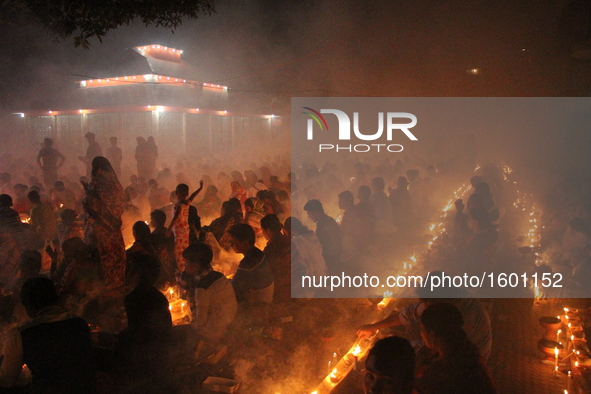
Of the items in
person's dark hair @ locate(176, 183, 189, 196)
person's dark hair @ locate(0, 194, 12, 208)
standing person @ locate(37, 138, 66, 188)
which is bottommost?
person's dark hair @ locate(0, 194, 12, 208)

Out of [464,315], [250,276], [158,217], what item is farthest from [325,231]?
[464,315]

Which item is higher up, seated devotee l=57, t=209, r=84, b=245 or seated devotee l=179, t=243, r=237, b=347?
seated devotee l=57, t=209, r=84, b=245

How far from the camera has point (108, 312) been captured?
145 inches

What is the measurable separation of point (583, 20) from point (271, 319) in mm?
10963

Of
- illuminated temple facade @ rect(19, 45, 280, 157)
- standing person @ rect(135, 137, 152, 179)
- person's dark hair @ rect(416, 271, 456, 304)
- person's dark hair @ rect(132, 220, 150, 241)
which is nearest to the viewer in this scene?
person's dark hair @ rect(416, 271, 456, 304)

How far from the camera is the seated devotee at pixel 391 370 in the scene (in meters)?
1.96

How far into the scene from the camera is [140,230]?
4.05 metres

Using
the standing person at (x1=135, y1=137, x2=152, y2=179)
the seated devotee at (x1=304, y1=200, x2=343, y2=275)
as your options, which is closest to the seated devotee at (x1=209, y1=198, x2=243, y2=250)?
the seated devotee at (x1=304, y1=200, x2=343, y2=275)

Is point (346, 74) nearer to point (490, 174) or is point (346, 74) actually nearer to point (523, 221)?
point (490, 174)

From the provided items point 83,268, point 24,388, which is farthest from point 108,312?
point 24,388

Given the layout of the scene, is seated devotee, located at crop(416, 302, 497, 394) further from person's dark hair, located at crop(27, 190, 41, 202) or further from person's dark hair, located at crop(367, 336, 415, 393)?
person's dark hair, located at crop(27, 190, 41, 202)

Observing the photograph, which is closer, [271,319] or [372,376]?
[372,376]

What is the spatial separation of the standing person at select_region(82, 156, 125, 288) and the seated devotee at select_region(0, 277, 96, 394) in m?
1.62

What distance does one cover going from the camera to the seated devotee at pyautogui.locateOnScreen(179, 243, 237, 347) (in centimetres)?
306
